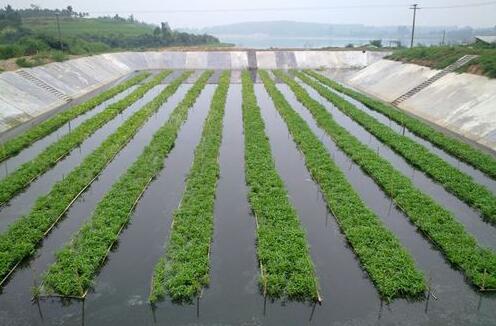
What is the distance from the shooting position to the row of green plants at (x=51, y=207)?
40.2ft

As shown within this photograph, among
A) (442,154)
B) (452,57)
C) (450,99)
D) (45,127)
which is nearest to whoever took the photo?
(442,154)

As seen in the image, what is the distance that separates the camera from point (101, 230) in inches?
527

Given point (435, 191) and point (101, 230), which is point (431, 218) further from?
point (101, 230)

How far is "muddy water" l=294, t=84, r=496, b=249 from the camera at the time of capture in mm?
13828

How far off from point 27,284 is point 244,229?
6.56 meters

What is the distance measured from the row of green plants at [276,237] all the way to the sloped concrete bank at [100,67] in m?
16.5

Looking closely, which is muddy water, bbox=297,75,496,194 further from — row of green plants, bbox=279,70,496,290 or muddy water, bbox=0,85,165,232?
muddy water, bbox=0,85,165,232

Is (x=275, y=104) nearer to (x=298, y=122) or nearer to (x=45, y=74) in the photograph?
(x=298, y=122)

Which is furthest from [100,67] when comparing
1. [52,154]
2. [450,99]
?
[450,99]

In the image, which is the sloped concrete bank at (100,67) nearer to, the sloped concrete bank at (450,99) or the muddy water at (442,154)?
the sloped concrete bank at (450,99)

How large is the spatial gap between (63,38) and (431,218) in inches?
2474

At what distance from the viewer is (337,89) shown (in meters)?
41.0

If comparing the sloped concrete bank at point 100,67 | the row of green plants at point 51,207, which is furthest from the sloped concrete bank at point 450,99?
the sloped concrete bank at point 100,67

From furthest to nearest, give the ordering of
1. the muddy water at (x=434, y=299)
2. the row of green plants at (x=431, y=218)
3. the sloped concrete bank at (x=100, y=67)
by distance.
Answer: the sloped concrete bank at (x=100, y=67), the row of green plants at (x=431, y=218), the muddy water at (x=434, y=299)
